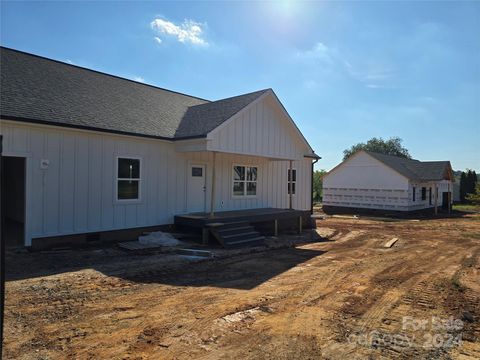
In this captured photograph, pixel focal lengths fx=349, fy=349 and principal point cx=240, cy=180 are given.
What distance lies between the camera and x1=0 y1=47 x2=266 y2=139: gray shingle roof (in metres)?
10.1

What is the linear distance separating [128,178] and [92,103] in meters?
2.92

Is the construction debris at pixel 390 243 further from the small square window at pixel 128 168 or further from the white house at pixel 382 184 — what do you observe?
the white house at pixel 382 184

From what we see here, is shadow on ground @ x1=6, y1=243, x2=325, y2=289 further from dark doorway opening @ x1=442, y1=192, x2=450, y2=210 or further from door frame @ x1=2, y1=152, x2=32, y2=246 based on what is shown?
dark doorway opening @ x1=442, y1=192, x2=450, y2=210

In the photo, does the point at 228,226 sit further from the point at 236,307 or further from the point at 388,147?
the point at 388,147

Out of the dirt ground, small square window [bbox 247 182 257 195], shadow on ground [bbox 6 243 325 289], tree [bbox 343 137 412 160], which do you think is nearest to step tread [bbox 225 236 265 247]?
shadow on ground [bbox 6 243 325 289]

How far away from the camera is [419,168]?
34938 millimetres

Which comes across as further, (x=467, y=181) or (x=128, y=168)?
(x=467, y=181)

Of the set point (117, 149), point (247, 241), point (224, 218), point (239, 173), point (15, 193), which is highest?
point (117, 149)

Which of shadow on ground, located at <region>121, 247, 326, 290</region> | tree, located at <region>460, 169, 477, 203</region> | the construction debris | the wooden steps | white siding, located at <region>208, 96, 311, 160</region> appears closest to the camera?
shadow on ground, located at <region>121, 247, 326, 290</region>

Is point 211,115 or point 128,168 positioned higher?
point 211,115

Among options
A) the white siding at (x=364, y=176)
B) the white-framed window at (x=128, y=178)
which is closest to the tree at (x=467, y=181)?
the white siding at (x=364, y=176)

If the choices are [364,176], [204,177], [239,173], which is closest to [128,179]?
[204,177]

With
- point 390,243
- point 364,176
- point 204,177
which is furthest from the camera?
point 364,176

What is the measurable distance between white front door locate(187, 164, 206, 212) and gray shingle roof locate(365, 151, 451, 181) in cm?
2199
